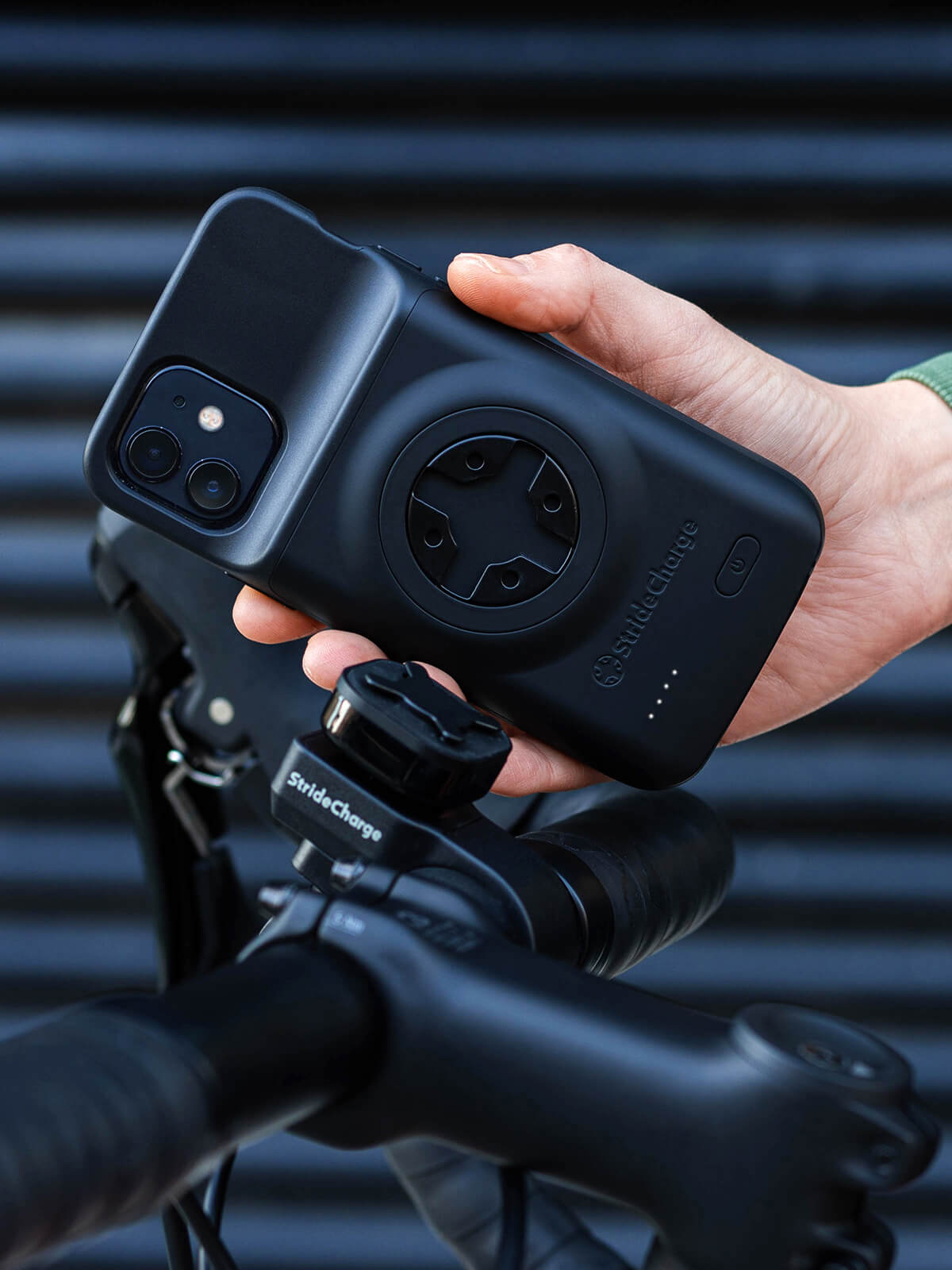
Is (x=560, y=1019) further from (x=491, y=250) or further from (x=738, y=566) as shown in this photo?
(x=491, y=250)

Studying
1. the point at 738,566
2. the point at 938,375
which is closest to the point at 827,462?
the point at 938,375

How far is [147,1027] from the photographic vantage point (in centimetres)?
36

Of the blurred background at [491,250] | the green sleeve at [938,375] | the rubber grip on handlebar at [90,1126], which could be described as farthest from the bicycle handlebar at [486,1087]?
the blurred background at [491,250]

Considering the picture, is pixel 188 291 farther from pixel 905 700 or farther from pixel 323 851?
pixel 905 700

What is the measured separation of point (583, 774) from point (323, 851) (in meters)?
0.36

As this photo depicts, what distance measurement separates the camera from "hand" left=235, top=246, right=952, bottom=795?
1141mm

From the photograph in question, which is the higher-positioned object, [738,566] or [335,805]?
[738,566]

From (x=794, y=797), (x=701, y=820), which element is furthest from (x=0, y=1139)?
(x=794, y=797)

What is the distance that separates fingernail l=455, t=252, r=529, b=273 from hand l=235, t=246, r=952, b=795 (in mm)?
152

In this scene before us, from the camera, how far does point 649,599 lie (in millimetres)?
844

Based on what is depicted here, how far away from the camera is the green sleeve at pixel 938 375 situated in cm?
129

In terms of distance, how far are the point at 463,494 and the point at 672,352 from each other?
1.34 ft

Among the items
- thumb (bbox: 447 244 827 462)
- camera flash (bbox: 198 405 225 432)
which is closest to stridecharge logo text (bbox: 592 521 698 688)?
thumb (bbox: 447 244 827 462)

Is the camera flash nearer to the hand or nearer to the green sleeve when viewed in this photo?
the hand
